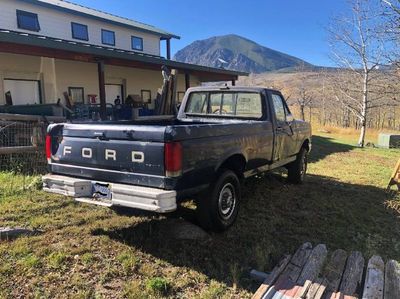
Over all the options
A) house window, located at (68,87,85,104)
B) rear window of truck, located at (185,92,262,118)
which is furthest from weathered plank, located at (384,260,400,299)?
house window, located at (68,87,85,104)

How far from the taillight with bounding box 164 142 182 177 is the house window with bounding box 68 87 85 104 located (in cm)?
1273

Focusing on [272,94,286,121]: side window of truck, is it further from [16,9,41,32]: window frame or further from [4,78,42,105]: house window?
[16,9,41,32]: window frame

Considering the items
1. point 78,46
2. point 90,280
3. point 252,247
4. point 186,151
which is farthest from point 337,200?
point 78,46

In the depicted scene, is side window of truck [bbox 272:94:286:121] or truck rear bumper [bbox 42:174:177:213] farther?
side window of truck [bbox 272:94:286:121]

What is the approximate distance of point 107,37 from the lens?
65.2 feet

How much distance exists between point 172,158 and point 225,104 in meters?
2.94

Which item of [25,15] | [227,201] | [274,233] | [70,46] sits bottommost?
[274,233]

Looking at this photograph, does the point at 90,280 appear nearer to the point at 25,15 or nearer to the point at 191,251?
the point at 191,251

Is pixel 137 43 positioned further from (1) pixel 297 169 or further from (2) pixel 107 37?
(1) pixel 297 169

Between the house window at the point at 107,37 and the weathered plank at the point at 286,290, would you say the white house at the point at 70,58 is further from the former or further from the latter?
the weathered plank at the point at 286,290

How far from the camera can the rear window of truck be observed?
6.09m

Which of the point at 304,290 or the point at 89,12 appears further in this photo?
the point at 89,12

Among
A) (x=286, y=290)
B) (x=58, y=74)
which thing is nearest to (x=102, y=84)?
(x=58, y=74)

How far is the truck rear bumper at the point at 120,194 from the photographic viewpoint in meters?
3.59
